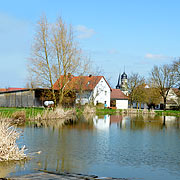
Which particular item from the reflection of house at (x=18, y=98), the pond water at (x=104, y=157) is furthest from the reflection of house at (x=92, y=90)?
the pond water at (x=104, y=157)

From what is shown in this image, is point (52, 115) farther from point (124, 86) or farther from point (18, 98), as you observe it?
point (124, 86)

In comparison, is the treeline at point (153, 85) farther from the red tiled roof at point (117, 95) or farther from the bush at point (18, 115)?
the bush at point (18, 115)

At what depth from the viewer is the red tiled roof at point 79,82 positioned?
3705 centimetres

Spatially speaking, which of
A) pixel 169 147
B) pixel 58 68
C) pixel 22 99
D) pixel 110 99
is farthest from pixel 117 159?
pixel 110 99

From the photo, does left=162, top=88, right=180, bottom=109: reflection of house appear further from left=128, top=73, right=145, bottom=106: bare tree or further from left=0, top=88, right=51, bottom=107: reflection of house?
left=0, top=88, right=51, bottom=107: reflection of house

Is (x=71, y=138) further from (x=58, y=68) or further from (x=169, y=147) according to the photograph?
(x=58, y=68)

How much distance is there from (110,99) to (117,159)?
191 feet

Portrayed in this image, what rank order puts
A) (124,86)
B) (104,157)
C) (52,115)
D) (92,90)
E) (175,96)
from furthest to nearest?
→ 1. (124,86)
2. (175,96)
3. (92,90)
4. (52,115)
5. (104,157)

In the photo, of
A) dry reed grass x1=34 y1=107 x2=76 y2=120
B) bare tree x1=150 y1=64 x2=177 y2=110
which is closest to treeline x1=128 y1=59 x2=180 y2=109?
bare tree x1=150 y1=64 x2=177 y2=110

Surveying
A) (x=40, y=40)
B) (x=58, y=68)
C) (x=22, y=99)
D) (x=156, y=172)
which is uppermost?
(x=40, y=40)

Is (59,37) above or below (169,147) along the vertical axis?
above

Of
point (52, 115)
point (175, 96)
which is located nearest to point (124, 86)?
point (175, 96)

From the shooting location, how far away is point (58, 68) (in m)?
36.0

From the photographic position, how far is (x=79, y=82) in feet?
164
